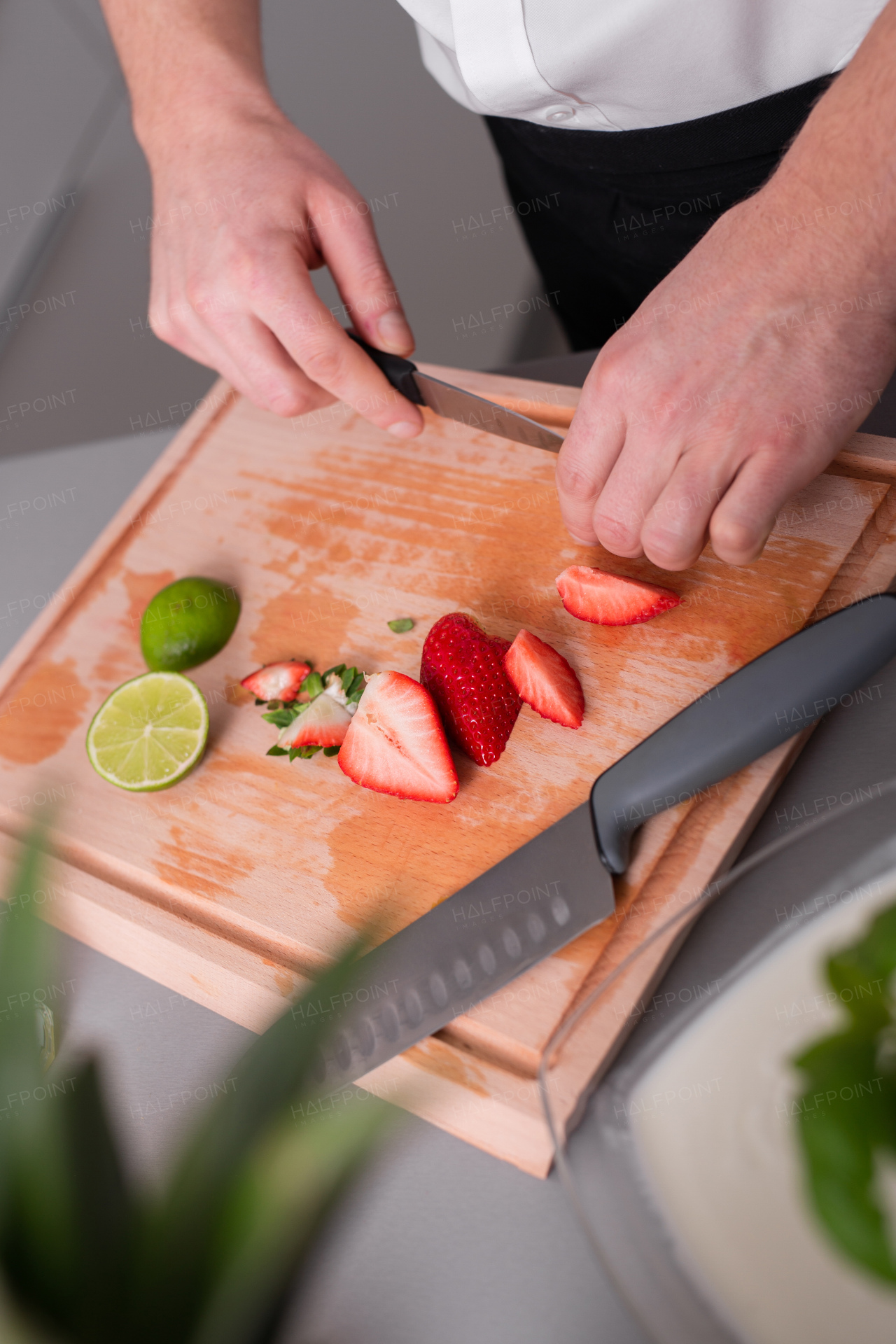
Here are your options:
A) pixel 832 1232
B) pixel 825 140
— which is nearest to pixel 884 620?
pixel 825 140

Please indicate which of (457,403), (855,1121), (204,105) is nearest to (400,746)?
(457,403)

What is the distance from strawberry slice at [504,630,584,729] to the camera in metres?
1.06

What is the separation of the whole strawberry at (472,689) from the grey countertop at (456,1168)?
314 mm

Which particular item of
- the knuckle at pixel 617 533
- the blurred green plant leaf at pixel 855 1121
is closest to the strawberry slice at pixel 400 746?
the knuckle at pixel 617 533

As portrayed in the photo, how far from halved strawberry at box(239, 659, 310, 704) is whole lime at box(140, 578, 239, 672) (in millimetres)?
95

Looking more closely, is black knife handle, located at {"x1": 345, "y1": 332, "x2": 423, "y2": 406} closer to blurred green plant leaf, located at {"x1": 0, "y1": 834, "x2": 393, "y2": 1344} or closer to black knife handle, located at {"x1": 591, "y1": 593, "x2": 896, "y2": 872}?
black knife handle, located at {"x1": 591, "y1": 593, "x2": 896, "y2": 872}

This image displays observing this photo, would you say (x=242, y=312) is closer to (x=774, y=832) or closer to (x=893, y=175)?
(x=893, y=175)

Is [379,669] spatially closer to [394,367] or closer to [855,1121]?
[394,367]

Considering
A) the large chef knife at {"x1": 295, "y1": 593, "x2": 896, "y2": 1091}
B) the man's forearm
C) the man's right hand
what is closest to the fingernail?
the man's right hand

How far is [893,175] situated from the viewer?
2.78ft

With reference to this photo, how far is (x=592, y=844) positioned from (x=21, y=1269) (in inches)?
25.6

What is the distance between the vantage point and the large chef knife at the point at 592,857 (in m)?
0.90

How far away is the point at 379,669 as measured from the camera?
1216 mm

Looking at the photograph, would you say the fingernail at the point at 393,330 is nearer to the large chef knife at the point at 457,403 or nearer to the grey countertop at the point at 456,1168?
the large chef knife at the point at 457,403
